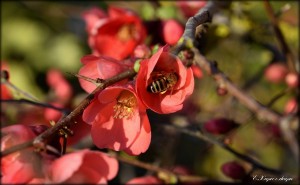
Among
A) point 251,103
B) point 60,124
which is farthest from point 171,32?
point 60,124

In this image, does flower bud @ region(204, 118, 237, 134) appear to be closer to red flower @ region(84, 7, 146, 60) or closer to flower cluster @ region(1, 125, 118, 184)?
red flower @ region(84, 7, 146, 60)

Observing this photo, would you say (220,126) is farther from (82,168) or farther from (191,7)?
(82,168)

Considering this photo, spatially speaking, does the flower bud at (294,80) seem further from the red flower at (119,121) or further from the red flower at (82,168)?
the red flower at (82,168)

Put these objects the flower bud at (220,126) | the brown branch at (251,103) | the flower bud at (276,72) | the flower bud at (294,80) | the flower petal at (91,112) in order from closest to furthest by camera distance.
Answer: the flower petal at (91,112) → the brown branch at (251,103) → the flower bud at (220,126) → the flower bud at (294,80) → the flower bud at (276,72)

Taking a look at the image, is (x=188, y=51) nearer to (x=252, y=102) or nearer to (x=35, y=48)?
(x=252, y=102)

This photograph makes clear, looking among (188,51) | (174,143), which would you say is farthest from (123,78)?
(174,143)

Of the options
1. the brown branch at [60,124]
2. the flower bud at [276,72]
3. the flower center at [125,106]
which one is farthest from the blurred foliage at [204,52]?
the brown branch at [60,124]
